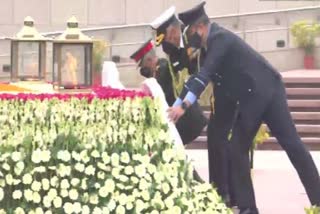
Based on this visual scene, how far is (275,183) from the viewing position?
8688 millimetres

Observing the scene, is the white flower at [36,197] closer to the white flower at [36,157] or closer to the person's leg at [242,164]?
the white flower at [36,157]

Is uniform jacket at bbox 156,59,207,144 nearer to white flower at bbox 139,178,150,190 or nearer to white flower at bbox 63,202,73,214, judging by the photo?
white flower at bbox 139,178,150,190

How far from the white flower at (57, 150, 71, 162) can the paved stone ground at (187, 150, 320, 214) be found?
2.94m

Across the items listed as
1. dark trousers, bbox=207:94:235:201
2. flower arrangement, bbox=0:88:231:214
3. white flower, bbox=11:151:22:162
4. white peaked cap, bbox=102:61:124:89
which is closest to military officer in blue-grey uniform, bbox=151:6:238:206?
dark trousers, bbox=207:94:235:201

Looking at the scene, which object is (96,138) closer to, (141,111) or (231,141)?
(141,111)

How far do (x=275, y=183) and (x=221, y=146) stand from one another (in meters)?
2.15

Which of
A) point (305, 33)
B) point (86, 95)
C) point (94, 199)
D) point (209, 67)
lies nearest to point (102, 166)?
point (94, 199)

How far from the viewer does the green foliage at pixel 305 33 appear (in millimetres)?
18047

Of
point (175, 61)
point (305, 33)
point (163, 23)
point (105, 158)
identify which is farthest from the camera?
point (305, 33)

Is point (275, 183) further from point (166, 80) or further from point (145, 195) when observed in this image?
point (145, 195)

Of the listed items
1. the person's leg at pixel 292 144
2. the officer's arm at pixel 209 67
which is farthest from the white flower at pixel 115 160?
the person's leg at pixel 292 144

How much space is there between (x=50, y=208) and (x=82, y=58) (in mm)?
1837

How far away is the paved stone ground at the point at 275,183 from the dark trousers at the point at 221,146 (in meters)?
0.39

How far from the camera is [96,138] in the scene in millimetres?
4465
